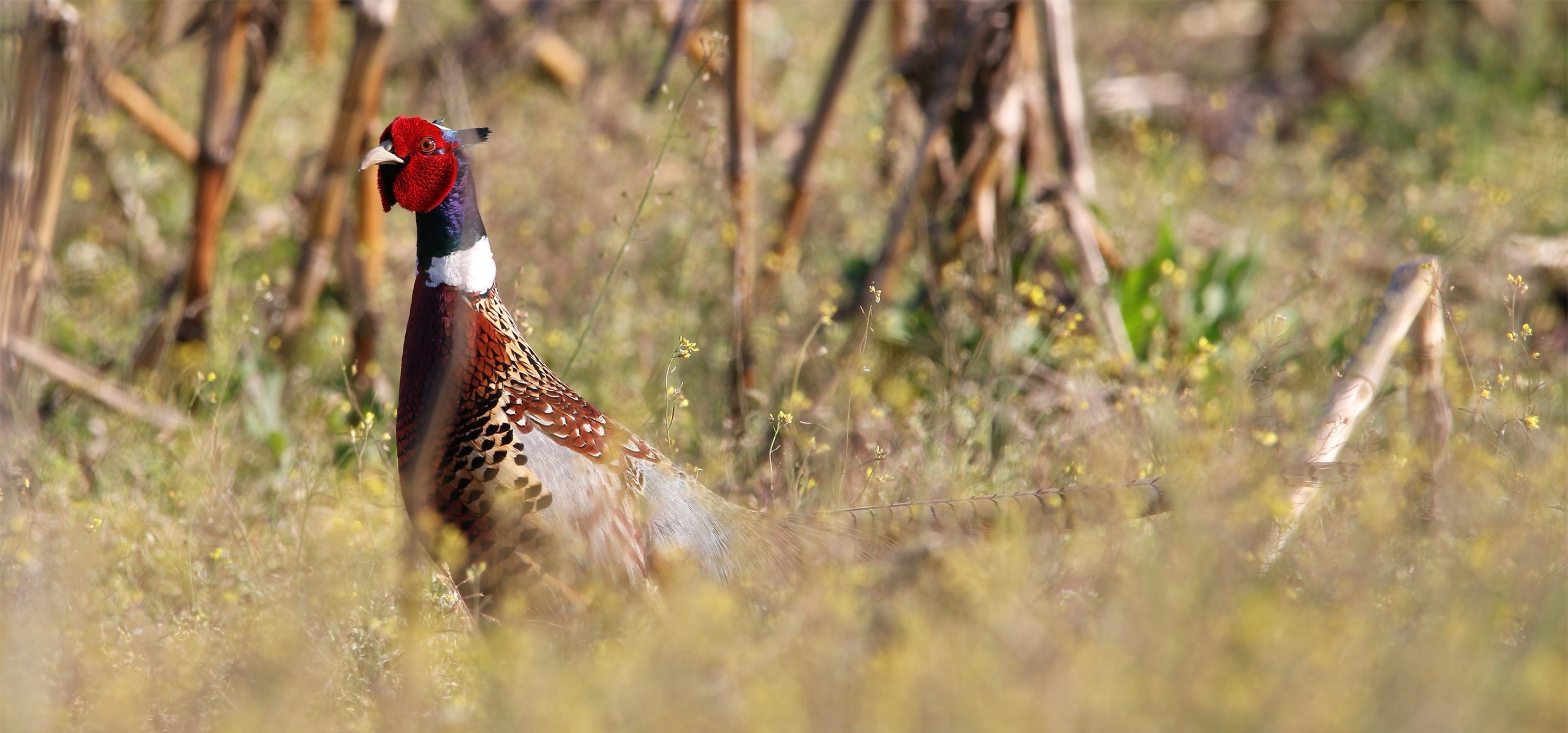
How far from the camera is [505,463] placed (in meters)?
2.50

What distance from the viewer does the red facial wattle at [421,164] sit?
8.51 ft

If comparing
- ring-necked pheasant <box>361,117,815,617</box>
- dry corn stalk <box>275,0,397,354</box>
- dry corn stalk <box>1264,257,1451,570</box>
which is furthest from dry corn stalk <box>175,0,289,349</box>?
dry corn stalk <box>1264,257,1451,570</box>

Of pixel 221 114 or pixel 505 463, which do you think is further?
pixel 221 114

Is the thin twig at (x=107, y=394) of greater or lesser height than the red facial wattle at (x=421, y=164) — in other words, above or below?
below

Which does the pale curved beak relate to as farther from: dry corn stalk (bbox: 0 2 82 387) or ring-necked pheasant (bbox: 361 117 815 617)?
dry corn stalk (bbox: 0 2 82 387)

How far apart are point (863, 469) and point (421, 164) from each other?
140cm

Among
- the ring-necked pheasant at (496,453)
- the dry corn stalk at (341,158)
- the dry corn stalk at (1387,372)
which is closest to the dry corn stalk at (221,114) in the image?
the dry corn stalk at (341,158)

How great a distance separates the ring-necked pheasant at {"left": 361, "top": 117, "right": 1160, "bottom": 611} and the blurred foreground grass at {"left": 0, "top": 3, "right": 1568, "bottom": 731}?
0.15 m

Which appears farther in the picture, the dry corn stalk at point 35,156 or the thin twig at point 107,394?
the thin twig at point 107,394

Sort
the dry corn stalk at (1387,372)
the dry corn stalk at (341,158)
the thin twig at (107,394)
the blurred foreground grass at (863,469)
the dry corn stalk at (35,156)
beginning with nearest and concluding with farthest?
1. the blurred foreground grass at (863,469)
2. the dry corn stalk at (1387,372)
3. the dry corn stalk at (35,156)
4. the thin twig at (107,394)
5. the dry corn stalk at (341,158)

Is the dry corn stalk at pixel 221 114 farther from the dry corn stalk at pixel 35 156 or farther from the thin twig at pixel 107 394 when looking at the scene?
the dry corn stalk at pixel 35 156

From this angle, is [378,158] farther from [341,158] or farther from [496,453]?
[341,158]

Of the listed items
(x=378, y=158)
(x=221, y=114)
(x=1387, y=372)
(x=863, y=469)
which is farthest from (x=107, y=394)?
(x=1387, y=372)

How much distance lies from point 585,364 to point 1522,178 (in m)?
4.24
